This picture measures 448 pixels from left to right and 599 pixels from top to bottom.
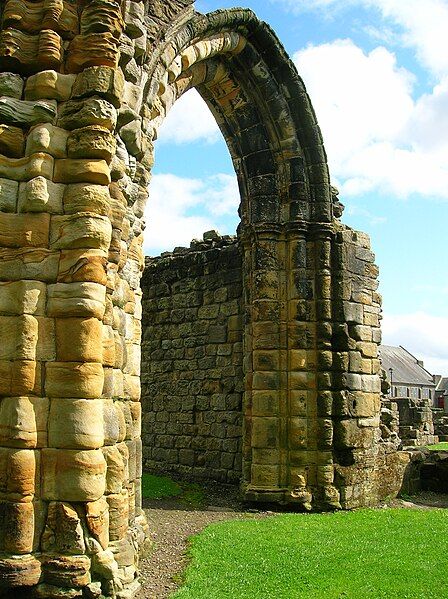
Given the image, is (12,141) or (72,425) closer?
(72,425)

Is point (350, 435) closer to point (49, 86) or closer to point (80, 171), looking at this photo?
point (80, 171)

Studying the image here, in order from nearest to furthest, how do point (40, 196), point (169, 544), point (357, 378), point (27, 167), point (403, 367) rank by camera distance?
1. point (40, 196)
2. point (27, 167)
3. point (169, 544)
4. point (357, 378)
5. point (403, 367)

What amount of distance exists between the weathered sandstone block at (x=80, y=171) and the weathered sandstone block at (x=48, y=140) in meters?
0.08

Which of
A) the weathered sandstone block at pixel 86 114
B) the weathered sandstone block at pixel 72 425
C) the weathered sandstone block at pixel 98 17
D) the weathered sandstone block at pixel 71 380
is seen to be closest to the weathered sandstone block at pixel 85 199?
the weathered sandstone block at pixel 86 114

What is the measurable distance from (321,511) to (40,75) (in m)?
6.80

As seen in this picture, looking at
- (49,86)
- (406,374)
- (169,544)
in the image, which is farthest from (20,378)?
(406,374)

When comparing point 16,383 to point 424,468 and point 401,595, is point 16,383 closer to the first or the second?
point 401,595

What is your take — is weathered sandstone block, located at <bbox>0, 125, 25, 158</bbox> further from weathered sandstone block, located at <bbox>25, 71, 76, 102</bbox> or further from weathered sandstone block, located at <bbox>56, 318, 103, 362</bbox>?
weathered sandstone block, located at <bbox>56, 318, 103, 362</bbox>

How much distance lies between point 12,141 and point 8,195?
15.0 inches

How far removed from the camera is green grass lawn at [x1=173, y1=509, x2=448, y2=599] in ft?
17.0

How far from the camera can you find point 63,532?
394 cm

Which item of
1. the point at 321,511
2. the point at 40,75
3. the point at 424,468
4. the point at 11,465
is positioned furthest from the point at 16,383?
the point at 424,468

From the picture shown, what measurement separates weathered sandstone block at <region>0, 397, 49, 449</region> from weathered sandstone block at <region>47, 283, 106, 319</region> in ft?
1.80

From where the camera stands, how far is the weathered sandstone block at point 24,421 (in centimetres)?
400
